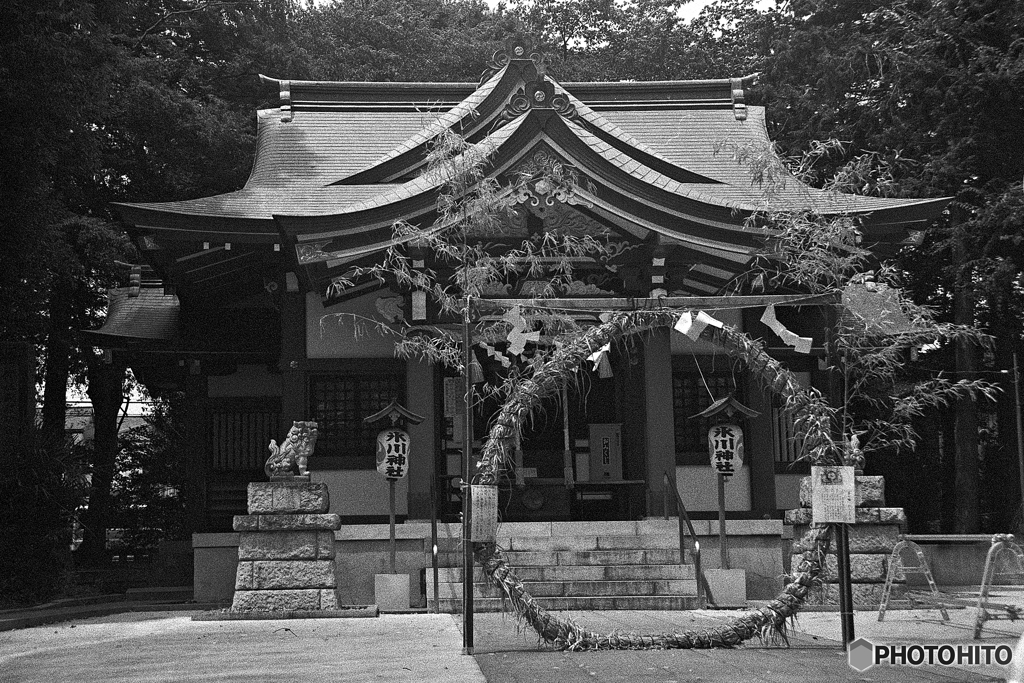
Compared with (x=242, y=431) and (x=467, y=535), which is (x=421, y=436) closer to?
(x=242, y=431)

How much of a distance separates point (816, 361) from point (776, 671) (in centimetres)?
936

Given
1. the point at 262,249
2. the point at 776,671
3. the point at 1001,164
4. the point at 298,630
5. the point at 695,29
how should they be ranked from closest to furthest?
1. the point at 776,671
2. the point at 298,630
3. the point at 262,249
4. the point at 1001,164
5. the point at 695,29

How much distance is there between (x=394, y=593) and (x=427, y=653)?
154 inches

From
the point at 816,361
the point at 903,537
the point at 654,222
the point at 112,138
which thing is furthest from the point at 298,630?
the point at 112,138

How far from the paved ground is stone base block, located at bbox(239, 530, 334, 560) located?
746mm

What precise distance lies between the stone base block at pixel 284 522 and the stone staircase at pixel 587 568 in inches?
62.6

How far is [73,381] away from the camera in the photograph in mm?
22250

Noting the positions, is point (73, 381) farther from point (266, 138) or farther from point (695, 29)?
point (695, 29)

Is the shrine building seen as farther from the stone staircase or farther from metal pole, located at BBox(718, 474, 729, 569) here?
metal pole, located at BBox(718, 474, 729, 569)

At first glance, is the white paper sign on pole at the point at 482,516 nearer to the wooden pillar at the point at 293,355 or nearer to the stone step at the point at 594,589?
the stone step at the point at 594,589

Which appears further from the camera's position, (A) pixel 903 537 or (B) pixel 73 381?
(B) pixel 73 381

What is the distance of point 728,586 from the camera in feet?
38.6

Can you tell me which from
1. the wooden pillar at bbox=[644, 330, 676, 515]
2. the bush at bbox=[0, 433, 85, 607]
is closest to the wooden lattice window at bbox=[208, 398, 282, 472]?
the bush at bbox=[0, 433, 85, 607]

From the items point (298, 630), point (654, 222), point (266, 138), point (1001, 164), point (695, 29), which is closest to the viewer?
point (298, 630)
